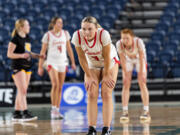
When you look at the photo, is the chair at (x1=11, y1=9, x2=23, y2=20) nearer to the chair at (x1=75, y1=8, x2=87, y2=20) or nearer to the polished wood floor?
the chair at (x1=75, y1=8, x2=87, y2=20)

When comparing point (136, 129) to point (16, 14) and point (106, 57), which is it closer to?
point (106, 57)

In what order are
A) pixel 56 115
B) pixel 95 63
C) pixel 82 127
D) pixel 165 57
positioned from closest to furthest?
pixel 95 63, pixel 82 127, pixel 56 115, pixel 165 57

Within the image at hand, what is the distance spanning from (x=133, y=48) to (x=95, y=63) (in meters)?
2.55

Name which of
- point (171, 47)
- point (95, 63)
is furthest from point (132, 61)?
point (171, 47)

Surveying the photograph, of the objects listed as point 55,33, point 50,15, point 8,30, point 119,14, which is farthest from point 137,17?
point 55,33

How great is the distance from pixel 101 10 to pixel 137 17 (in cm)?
144

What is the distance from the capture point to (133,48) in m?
7.57

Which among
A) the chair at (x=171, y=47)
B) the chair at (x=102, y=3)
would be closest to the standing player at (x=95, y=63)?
the chair at (x=171, y=47)

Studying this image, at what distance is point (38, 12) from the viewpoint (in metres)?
16.2

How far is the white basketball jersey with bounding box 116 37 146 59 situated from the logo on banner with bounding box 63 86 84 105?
3.36 meters

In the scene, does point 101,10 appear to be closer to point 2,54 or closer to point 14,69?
point 2,54

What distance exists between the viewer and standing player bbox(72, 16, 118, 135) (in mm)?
4855

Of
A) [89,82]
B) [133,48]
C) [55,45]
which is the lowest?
[89,82]

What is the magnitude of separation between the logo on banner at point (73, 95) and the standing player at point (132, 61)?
329cm
